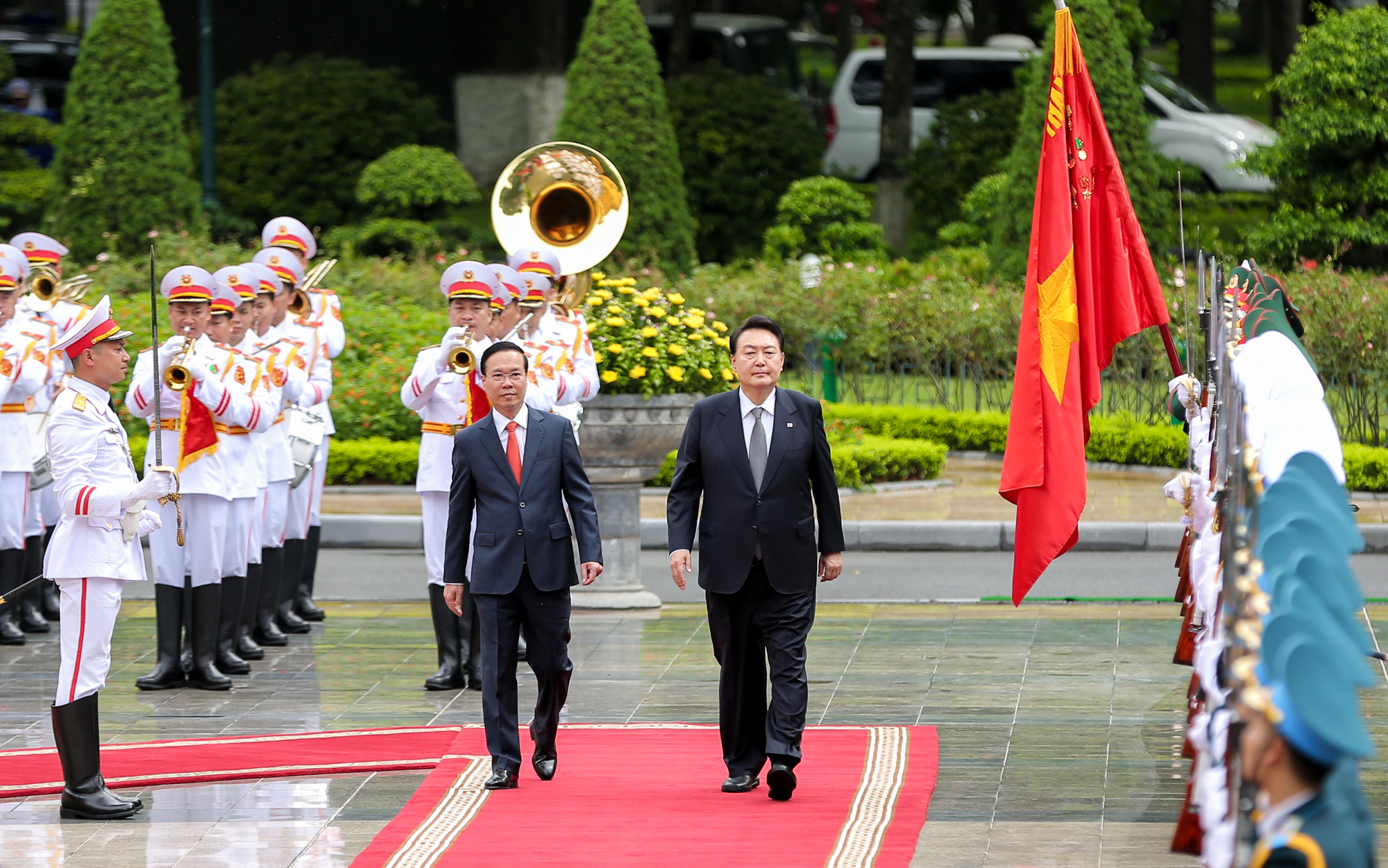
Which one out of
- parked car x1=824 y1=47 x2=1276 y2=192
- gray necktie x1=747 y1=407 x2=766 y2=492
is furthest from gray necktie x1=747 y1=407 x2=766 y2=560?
parked car x1=824 y1=47 x2=1276 y2=192

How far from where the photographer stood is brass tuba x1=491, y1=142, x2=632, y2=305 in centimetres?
1207

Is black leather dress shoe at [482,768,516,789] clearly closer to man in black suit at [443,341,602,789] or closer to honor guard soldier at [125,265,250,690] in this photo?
man in black suit at [443,341,602,789]

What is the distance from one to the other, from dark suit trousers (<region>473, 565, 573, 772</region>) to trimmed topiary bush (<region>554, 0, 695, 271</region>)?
1485 centimetres

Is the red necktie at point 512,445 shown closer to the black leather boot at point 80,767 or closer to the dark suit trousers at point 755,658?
the dark suit trousers at point 755,658

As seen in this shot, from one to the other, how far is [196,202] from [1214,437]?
59.0ft

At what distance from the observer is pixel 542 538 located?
23.5ft

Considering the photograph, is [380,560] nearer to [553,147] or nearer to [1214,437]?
[553,147]

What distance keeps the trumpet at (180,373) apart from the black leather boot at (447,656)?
1496 mm

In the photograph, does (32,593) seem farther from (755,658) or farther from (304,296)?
(755,658)

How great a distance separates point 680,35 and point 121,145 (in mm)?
8980

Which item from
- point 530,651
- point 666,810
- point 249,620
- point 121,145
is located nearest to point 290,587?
point 249,620

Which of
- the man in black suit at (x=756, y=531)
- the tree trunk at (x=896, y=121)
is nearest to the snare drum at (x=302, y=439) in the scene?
the man in black suit at (x=756, y=531)

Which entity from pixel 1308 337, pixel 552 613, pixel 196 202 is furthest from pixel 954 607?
pixel 196 202

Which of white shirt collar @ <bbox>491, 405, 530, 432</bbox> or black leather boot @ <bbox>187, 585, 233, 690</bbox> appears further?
black leather boot @ <bbox>187, 585, 233, 690</bbox>
